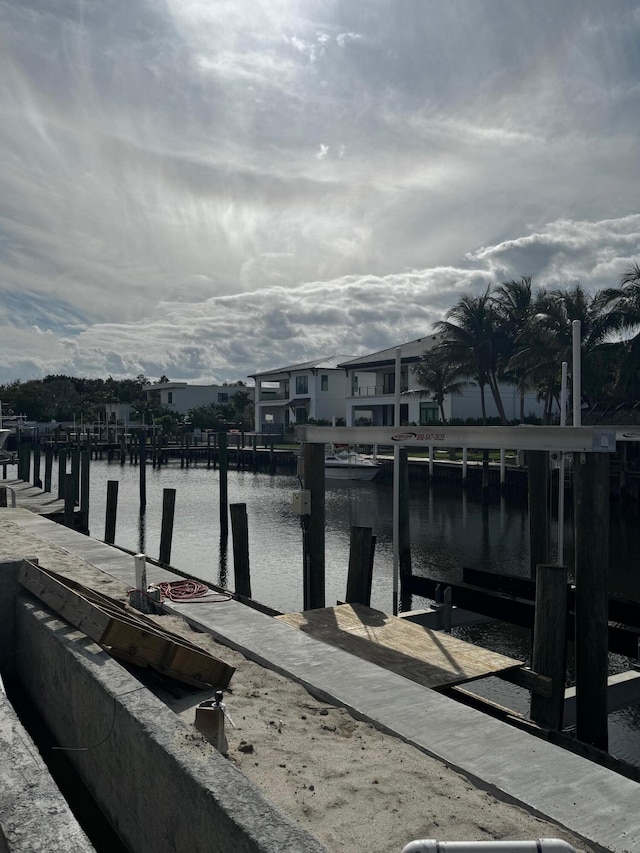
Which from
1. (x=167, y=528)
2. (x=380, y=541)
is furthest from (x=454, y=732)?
(x=380, y=541)

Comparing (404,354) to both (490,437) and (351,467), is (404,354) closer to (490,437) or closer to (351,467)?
(351,467)

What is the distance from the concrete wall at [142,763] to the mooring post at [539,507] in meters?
9.01

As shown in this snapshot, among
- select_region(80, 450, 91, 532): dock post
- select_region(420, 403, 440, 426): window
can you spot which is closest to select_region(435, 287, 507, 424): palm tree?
select_region(420, 403, 440, 426): window

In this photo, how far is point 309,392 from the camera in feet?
238

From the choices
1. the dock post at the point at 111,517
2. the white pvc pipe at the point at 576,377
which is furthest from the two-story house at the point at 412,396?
the white pvc pipe at the point at 576,377

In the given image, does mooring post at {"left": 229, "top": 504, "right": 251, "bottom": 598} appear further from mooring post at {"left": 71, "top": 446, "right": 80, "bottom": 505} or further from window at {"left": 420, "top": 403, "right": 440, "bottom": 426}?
window at {"left": 420, "top": 403, "right": 440, "bottom": 426}

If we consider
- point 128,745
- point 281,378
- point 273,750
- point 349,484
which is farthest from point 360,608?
point 281,378

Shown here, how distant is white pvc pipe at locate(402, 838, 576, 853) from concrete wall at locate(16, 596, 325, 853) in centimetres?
69

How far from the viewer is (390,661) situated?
8219 mm

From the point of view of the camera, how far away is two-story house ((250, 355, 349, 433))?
72.0m

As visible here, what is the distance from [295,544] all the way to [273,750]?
785 inches

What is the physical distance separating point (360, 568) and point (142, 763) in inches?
259

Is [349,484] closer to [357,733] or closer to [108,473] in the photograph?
[108,473]

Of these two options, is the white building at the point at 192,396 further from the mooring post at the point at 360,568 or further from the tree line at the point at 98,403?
the mooring post at the point at 360,568
